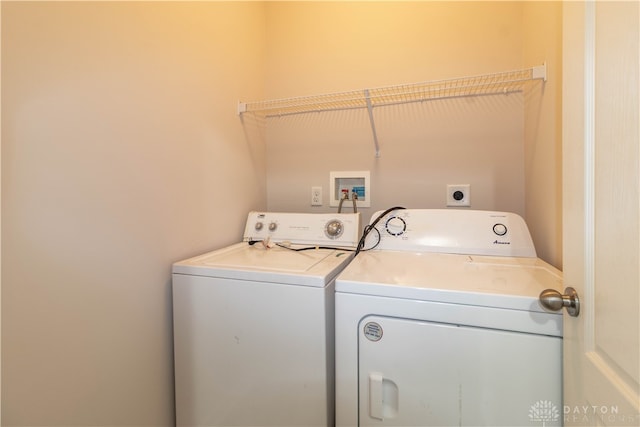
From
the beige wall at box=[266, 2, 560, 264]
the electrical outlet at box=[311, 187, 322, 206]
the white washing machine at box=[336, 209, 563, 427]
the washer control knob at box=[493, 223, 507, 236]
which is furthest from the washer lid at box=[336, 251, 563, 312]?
the electrical outlet at box=[311, 187, 322, 206]

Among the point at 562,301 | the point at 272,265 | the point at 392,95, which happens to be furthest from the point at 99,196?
the point at 392,95

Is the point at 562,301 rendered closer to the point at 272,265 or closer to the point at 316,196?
the point at 272,265

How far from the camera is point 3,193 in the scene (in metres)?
0.63

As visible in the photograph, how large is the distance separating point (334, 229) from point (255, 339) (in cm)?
60

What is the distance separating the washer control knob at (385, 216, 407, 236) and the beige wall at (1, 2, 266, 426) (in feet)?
2.72

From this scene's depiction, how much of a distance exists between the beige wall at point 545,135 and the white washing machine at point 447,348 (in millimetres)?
224

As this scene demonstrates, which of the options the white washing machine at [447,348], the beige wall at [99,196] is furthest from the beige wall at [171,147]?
the white washing machine at [447,348]

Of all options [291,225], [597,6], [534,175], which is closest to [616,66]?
[597,6]

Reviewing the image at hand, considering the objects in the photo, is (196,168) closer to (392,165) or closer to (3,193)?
(3,193)

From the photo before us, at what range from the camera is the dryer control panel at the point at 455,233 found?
1.12 meters

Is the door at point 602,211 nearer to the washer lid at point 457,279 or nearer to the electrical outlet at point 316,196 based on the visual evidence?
the washer lid at point 457,279

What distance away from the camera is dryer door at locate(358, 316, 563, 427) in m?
0.67

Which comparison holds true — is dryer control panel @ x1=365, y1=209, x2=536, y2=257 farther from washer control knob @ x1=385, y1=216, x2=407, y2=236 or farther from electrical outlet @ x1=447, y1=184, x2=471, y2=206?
electrical outlet @ x1=447, y1=184, x2=471, y2=206

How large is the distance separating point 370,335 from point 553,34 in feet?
4.10
